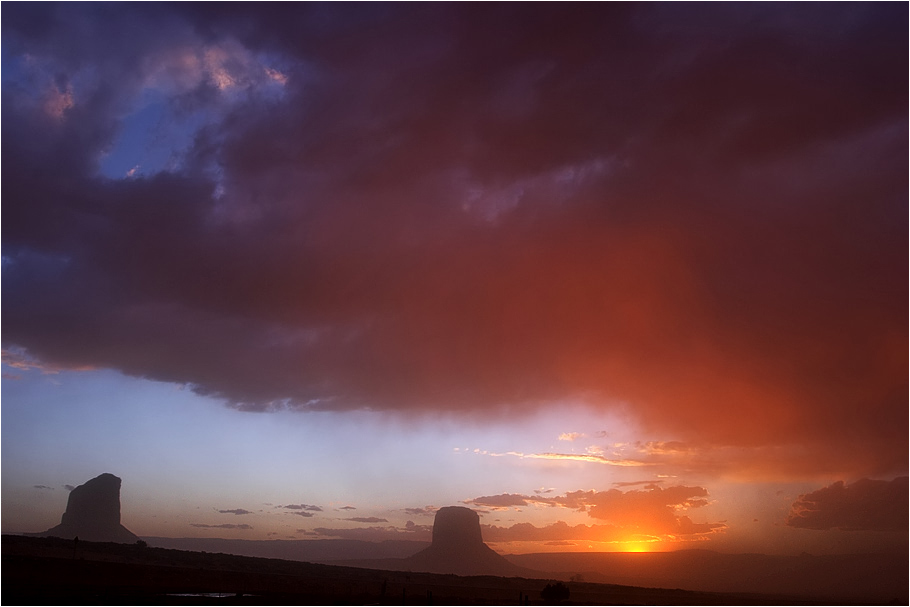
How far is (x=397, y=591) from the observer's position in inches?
3937

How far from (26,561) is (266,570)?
51.0 metres

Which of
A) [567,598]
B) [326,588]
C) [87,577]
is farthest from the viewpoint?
[567,598]

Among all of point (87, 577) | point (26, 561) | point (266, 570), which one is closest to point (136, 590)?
point (87, 577)

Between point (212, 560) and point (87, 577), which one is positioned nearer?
point (87, 577)

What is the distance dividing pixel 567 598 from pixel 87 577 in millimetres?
76320

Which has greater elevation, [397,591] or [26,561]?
[26,561]

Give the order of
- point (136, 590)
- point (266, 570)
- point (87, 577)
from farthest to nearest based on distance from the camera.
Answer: point (266, 570) < point (87, 577) < point (136, 590)

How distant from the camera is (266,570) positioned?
126m

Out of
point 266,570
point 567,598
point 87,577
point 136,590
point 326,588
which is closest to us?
point 136,590

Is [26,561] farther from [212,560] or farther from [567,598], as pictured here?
[567,598]

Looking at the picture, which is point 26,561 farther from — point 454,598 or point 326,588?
point 454,598

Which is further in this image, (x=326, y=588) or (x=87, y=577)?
(x=326, y=588)

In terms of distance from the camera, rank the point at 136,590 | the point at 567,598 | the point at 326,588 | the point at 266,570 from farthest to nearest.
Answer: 1. the point at 266,570
2. the point at 567,598
3. the point at 326,588
4. the point at 136,590

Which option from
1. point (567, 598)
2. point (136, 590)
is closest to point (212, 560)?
point (136, 590)
